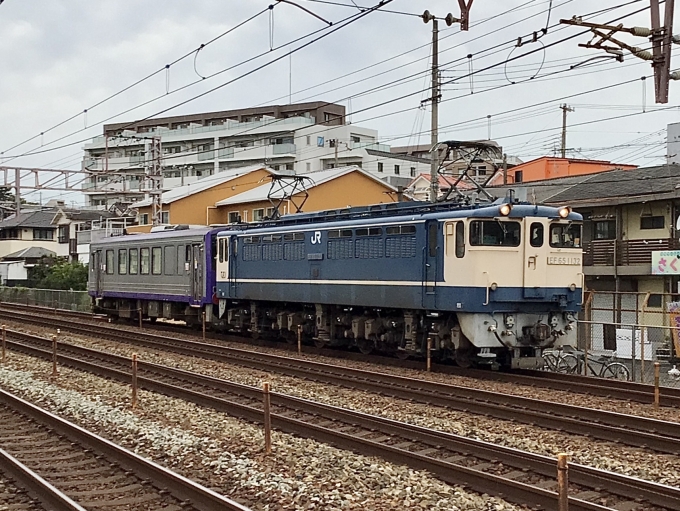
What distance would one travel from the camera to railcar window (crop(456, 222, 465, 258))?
16.0 metres

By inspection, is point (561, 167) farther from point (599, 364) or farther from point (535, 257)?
point (535, 257)

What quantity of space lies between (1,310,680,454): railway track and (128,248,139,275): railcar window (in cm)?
1064

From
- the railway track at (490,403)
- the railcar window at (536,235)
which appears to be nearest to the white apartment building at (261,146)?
the railway track at (490,403)

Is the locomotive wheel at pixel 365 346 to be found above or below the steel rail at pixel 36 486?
above

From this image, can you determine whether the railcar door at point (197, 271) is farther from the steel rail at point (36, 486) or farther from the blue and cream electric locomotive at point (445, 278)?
the steel rail at point (36, 486)

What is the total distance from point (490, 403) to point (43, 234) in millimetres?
65108

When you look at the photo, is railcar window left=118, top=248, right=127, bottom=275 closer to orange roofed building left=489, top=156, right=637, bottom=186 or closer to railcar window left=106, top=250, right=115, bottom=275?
railcar window left=106, top=250, right=115, bottom=275

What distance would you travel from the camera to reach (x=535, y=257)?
16359 millimetres

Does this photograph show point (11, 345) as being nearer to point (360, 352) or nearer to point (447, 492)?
point (360, 352)

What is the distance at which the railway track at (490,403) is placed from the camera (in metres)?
10.7

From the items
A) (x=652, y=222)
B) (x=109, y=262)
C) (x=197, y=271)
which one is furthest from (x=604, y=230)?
(x=109, y=262)

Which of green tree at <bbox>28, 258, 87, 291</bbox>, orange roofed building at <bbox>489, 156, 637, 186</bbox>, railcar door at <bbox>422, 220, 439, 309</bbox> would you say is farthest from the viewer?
orange roofed building at <bbox>489, 156, 637, 186</bbox>

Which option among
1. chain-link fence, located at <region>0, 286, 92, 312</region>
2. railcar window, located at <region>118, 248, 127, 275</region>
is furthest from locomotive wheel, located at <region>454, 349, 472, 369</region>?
chain-link fence, located at <region>0, 286, 92, 312</region>

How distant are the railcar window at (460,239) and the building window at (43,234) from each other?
2433 inches
